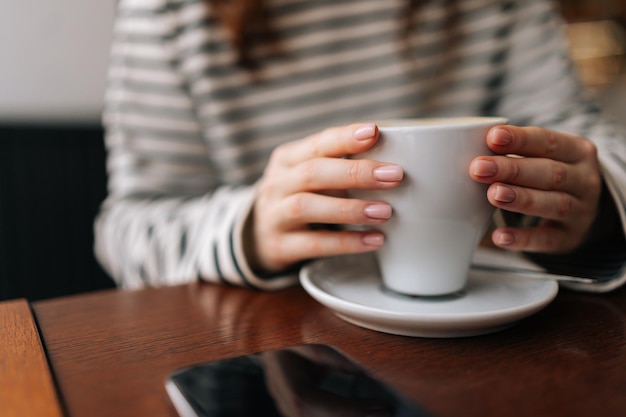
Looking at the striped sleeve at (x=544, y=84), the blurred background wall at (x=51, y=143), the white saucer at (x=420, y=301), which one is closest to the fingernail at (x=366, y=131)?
the white saucer at (x=420, y=301)

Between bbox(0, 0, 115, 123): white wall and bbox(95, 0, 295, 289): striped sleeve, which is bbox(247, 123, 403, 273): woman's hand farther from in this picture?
bbox(0, 0, 115, 123): white wall

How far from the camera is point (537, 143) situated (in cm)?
38

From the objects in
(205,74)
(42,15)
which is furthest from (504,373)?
(42,15)

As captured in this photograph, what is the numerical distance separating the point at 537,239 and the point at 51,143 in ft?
2.83

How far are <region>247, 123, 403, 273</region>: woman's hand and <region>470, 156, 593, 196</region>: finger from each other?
5 cm

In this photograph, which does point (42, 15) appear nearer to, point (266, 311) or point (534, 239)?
point (266, 311)

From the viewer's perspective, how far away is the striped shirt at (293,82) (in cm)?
79

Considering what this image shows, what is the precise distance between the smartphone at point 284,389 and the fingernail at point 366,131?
0.13 m

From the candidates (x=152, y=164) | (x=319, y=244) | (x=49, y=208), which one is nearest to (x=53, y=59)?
(x=49, y=208)

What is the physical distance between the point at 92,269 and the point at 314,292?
77 centimetres

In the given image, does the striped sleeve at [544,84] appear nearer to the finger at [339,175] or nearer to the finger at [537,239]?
the finger at [537,239]

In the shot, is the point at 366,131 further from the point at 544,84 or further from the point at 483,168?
the point at 544,84

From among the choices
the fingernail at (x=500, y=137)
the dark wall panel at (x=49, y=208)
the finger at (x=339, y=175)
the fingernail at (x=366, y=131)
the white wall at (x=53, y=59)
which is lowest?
the dark wall panel at (x=49, y=208)

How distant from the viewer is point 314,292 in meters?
0.37
